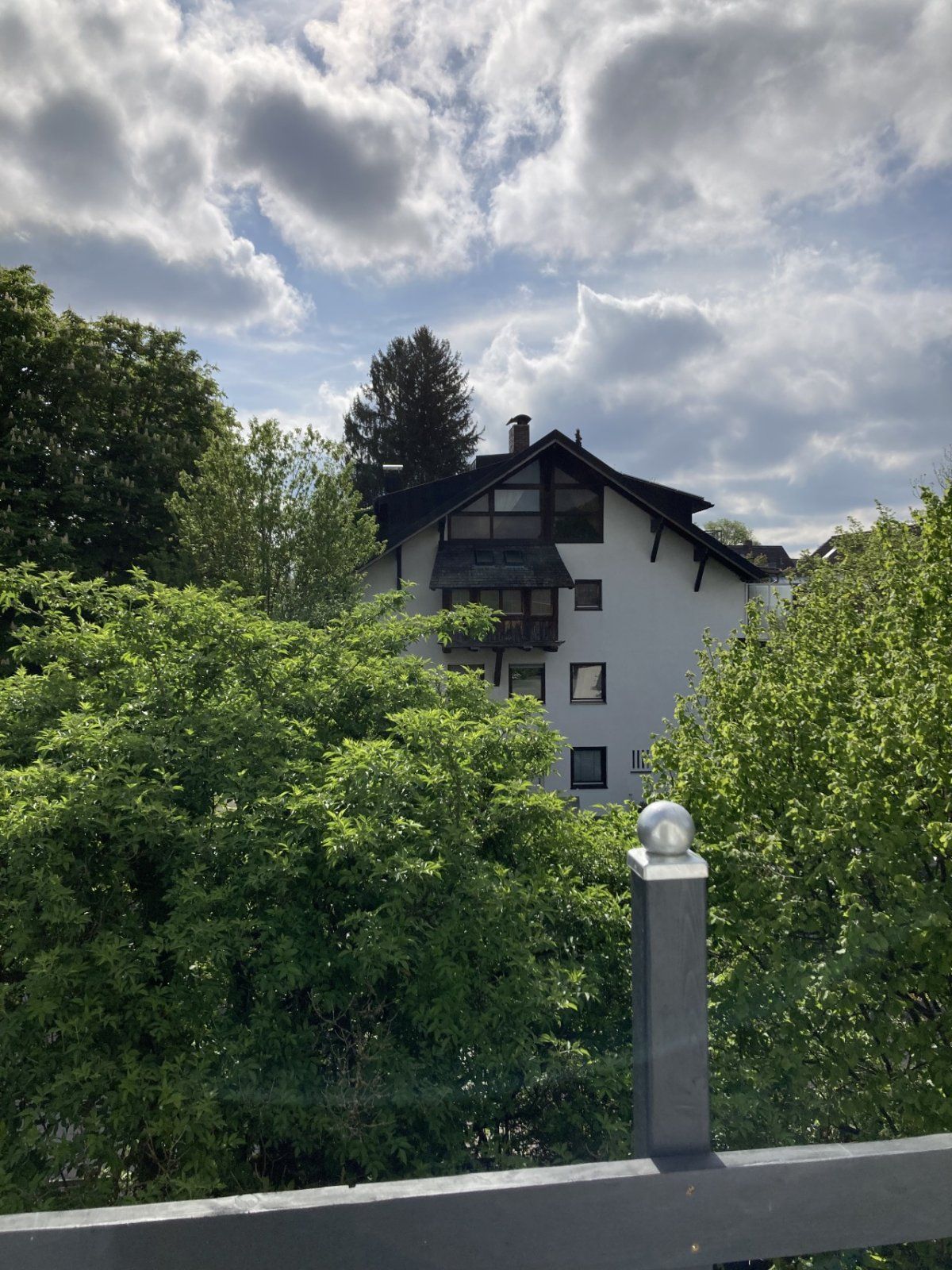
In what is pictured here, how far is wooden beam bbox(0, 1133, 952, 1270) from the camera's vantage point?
133 cm

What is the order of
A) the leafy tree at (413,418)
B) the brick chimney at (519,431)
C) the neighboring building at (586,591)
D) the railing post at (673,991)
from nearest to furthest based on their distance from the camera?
1. the railing post at (673,991)
2. the neighboring building at (586,591)
3. the brick chimney at (519,431)
4. the leafy tree at (413,418)

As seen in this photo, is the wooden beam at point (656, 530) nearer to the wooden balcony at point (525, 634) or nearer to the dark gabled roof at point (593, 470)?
the dark gabled roof at point (593, 470)

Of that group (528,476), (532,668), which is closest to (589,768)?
(532,668)

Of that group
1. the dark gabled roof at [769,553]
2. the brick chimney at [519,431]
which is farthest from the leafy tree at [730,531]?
the brick chimney at [519,431]

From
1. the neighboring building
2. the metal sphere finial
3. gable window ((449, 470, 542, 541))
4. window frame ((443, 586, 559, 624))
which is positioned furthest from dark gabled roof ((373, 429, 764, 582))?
the metal sphere finial

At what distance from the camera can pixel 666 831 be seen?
60.7 inches

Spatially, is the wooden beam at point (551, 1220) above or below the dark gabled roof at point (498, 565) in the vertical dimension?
below

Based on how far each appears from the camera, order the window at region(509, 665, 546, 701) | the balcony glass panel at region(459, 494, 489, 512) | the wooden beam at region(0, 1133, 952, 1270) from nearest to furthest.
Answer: the wooden beam at region(0, 1133, 952, 1270) → the balcony glass panel at region(459, 494, 489, 512) → the window at region(509, 665, 546, 701)

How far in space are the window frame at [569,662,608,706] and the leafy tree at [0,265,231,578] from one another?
426 inches

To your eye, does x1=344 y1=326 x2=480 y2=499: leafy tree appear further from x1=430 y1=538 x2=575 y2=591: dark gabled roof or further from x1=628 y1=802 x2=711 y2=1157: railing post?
x1=628 y1=802 x2=711 y2=1157: railing post

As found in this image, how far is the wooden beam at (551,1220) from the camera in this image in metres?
1.33

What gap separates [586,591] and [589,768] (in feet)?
16.2

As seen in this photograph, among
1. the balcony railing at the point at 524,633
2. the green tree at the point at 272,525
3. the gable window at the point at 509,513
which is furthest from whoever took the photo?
the gable window at the point at 509,513

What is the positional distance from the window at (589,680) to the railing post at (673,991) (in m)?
21.6
